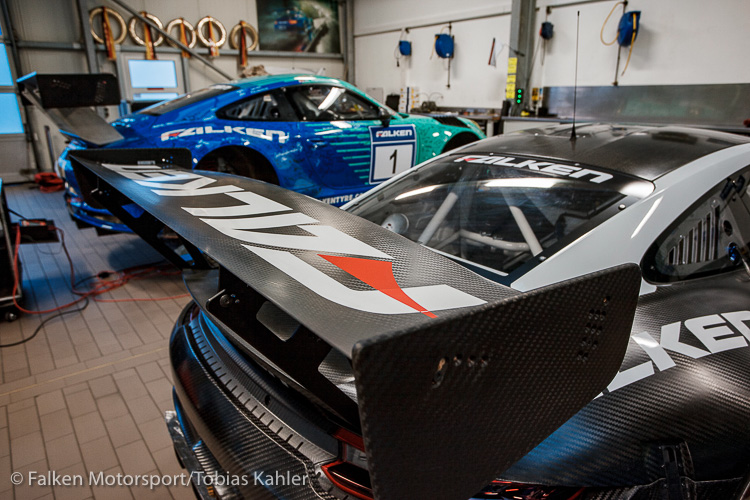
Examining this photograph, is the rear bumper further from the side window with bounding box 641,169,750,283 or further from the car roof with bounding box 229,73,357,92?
the car roof with bounding box 229,73,357,92

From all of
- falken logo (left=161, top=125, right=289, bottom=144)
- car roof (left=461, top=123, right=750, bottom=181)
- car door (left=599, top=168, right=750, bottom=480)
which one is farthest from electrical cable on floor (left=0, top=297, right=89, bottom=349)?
car door (left=599, top=168, right=750, bottom=480)

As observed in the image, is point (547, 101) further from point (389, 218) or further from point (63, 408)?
point (63, 408)

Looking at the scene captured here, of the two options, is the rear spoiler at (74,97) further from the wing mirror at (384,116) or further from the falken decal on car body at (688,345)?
the falken decal on car body at (688,345)

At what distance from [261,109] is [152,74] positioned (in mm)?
6570

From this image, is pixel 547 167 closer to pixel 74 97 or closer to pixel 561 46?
pixel 74 97

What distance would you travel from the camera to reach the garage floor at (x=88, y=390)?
1916mm

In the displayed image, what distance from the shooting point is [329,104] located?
4.71 metres

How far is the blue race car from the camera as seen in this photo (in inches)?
153

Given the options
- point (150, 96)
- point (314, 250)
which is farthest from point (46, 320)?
point (150, 96)

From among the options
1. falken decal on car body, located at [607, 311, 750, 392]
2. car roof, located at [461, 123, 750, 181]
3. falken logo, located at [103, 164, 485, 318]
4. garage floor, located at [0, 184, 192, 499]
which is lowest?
garage floor, located at [0, 184, 192, 499]

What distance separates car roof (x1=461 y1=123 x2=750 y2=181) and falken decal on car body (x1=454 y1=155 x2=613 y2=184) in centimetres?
5

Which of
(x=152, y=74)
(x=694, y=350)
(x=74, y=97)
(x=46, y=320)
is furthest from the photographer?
(x=152, y=74)

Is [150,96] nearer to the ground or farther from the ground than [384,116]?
farther from the ground

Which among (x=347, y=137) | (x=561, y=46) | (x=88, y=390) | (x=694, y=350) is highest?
(x=561, y=46)
